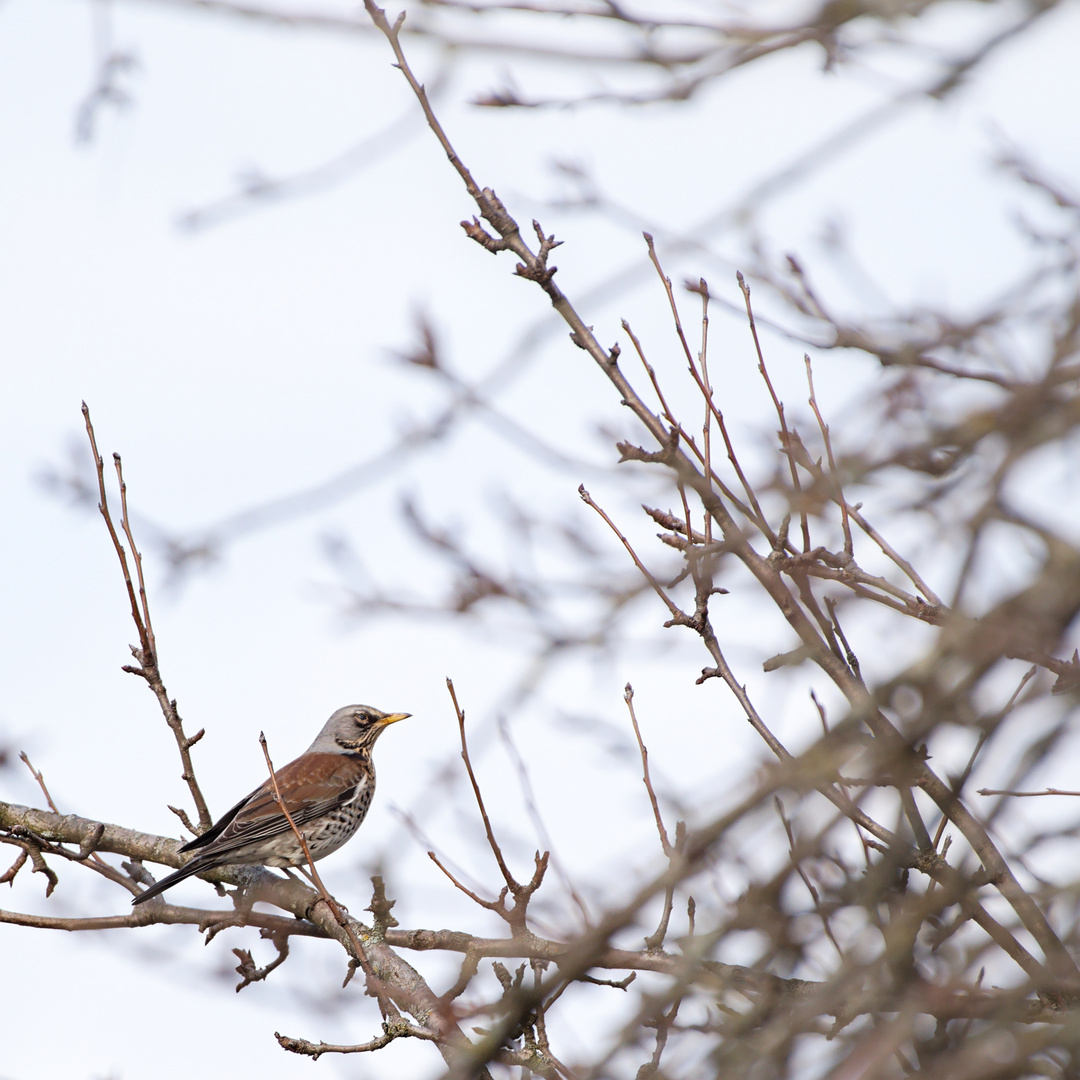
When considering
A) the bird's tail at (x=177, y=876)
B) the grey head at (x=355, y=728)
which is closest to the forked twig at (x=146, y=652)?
the bird's tail at (x=177, y=876)

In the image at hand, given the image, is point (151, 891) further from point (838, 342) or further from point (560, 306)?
point (838, 342)

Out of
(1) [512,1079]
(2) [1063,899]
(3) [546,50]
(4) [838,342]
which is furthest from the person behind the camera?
(4) [838,342]

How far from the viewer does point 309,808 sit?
844 centimetres

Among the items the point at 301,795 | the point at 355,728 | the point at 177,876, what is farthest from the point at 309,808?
the point at 177,876

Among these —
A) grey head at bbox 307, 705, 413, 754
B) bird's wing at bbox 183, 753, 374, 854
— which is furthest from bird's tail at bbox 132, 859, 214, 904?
grey head at bbox 307, 705, 413, 754

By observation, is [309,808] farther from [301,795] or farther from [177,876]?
[177,876]

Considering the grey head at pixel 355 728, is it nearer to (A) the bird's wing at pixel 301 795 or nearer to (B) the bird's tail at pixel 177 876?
(A) the bird's wing at pixel 301 795

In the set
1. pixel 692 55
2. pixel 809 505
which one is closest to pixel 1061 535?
pixel 809 505

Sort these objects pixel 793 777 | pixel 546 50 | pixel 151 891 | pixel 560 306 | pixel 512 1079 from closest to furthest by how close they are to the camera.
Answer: pixel 793 777
pixel 546 50
pixel 512 1079
pixel 560 306
pixel 151 891

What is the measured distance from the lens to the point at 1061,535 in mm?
2127

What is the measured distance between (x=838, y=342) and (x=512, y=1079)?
2.44 meters

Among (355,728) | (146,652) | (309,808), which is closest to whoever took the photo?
(146,652)

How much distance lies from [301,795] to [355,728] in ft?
4.34

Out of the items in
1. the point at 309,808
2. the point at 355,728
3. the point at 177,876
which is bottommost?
the point at 177,876
